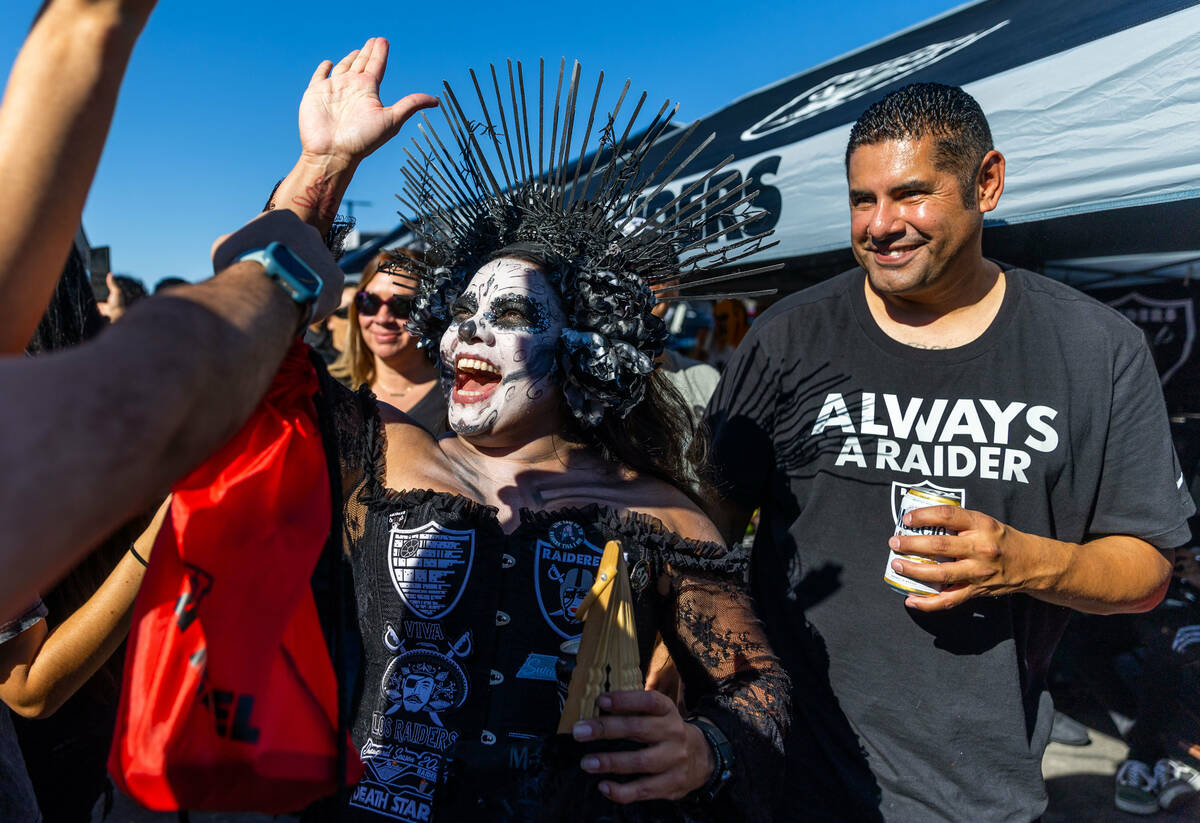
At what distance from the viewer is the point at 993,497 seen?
208cm

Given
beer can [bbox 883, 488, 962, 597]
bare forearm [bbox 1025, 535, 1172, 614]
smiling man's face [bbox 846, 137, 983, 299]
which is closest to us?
beer can [bbox 883, 488, 962, 597]

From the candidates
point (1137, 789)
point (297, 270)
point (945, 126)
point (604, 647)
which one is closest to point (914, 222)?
point (945, 126)

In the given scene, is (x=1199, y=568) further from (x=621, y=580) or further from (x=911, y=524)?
(x=621, y=580)

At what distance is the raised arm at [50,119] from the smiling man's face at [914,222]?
6.09 ft

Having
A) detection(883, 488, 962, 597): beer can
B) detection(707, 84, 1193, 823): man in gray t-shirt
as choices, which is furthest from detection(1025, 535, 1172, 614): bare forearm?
detection(883, 488, 962, 597): beer can

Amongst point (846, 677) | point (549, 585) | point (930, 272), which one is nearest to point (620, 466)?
point (549, 585)

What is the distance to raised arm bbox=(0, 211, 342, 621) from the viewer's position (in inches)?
25.0

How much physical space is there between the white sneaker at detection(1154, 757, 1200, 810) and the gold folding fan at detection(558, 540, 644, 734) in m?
3.60

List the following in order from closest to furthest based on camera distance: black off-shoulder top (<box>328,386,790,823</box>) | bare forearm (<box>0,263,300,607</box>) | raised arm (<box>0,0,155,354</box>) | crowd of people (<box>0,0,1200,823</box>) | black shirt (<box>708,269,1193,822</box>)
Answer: bare forearm (<box>0,263,300,607</box>) → raised arm (<box>0,0,155,354</box>) → crowd of people (<box>0,0,1200,823</box>) → black off-shoulder top (<box>328,386,790,823</box>) → black shirt (<box>708,269,1193,822</box>)

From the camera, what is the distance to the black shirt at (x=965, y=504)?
2.04 meters

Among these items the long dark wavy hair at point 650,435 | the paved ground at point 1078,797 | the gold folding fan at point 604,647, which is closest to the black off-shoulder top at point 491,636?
the gold folding fan at point 604,647

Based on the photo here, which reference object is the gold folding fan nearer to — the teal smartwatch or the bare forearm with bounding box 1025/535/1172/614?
the teal smartwatch

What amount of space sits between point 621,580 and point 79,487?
0.99m

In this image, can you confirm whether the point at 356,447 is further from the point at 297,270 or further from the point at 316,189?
the point at 297,270
